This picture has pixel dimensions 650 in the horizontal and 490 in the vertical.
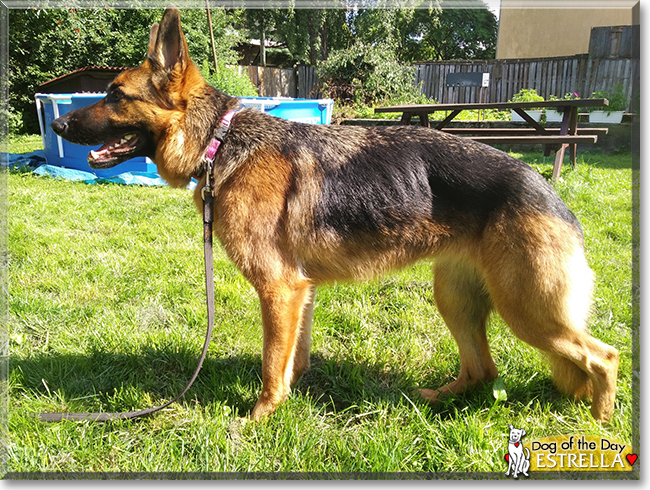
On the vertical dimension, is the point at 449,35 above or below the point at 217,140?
above

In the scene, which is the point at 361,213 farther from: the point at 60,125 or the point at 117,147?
the point at 60,125

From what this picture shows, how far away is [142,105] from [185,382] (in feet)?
5.98

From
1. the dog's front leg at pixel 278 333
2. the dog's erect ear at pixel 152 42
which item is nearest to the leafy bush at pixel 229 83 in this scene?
the dog's erect ear at pixel 152 42

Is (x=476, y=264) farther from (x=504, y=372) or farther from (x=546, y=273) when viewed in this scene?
(x=504, y=372)

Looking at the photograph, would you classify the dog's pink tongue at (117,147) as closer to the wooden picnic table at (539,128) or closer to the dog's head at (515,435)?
the dog's head at (515,435)

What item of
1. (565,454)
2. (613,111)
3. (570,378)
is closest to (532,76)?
(613,111)

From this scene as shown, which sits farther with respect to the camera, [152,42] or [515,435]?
[152,42]

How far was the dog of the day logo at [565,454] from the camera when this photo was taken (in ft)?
7.11

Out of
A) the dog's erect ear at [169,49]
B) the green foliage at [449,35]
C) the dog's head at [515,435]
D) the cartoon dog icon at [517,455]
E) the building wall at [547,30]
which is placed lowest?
the cartoon dog icon at [517,455]

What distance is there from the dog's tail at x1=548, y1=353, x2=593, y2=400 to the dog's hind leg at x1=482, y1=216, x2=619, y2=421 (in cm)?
2

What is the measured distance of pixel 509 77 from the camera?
55.7 feet

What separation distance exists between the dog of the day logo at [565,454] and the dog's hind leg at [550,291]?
0.97 feet

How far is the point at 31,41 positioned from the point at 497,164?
16786 millimetres

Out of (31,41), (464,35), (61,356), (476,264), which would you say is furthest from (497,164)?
(464,35)
